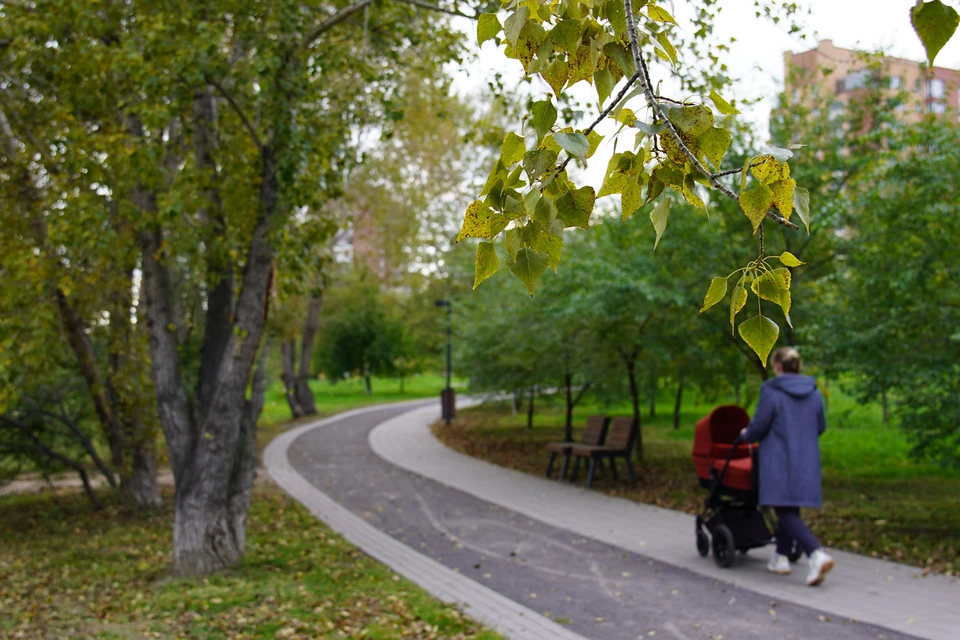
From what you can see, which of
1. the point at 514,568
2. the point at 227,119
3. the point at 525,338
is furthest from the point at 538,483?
the point at 227,119

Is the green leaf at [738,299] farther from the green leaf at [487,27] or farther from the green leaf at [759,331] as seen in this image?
the green leaf at [487,27]

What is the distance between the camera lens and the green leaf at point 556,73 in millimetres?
2348

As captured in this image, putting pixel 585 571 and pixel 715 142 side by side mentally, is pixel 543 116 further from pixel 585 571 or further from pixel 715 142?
pixel 585 571

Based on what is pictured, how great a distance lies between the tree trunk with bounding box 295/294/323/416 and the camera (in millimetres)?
31578

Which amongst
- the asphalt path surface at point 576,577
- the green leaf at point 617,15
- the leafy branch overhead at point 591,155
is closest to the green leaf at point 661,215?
the leafy branch overhead at point 591,155

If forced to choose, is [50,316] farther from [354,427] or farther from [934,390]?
[354,427]

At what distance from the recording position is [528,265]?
2137 millimetres

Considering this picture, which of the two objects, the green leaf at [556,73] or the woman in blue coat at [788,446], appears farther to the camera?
the woman in blue coat at [788,446]

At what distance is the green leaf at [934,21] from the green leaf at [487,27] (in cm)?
95

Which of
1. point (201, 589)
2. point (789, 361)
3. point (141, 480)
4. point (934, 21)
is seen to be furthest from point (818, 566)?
point (141, 480)

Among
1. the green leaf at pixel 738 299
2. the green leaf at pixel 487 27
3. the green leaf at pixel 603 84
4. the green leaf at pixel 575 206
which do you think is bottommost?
the green leaf at pixel 738 299

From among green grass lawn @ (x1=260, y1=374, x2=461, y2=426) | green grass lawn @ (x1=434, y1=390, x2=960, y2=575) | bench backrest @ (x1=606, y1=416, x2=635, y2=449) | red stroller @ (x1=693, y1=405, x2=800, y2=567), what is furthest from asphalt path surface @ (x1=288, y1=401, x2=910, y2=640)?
green grass lawn @ (x1=260, y1=374, x2=461, y2=426)

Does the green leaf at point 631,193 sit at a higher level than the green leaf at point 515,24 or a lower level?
lower

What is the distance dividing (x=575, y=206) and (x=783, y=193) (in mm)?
474
